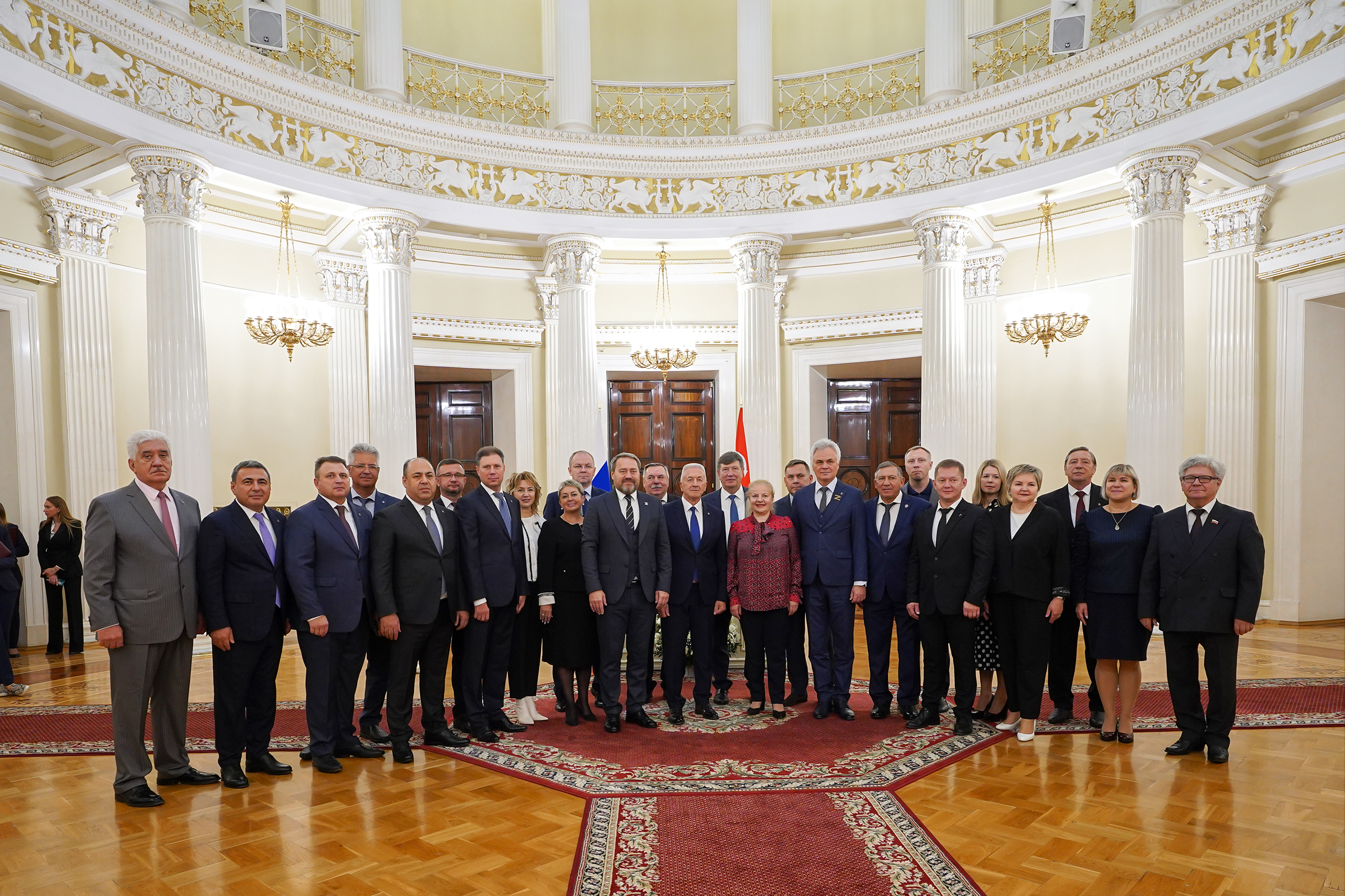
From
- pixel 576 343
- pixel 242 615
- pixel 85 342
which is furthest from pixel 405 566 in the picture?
pixel 85 342

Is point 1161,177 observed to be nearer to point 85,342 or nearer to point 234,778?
point 234,778

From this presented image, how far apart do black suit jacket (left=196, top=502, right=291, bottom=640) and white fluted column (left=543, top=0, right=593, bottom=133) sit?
6.98 m

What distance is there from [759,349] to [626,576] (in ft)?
18.9

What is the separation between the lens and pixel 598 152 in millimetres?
9961

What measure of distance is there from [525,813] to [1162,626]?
321 cm

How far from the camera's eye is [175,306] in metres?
7.72

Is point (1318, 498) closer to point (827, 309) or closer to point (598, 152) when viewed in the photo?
point (827, 309)

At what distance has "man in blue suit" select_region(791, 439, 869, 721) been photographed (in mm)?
5273

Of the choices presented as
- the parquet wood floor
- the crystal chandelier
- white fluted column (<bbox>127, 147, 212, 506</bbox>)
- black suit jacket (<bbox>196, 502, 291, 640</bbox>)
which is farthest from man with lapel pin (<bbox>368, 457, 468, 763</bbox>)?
the crystal chandelier

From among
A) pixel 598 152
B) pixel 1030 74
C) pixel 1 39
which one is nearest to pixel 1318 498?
pixel 1030 74

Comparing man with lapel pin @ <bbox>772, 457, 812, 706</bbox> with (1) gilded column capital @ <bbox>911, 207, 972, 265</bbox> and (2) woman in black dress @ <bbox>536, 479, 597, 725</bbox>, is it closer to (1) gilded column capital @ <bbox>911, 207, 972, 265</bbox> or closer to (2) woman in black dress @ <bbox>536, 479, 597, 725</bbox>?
(2) woman in black dress @ <bbox>536, 479, 597, 725</bbox>

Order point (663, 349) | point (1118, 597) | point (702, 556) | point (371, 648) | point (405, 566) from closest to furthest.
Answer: point (405, 566), point (1118, 597), point (371, 648), point (702, 556), point (663, 349)

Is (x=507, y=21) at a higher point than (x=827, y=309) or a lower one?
higher

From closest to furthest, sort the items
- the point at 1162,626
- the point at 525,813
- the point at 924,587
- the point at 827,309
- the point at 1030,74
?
the point at 525,813
the point at 1162,626
the point at 924,587
the point at 1030,74
the point at 827,309
